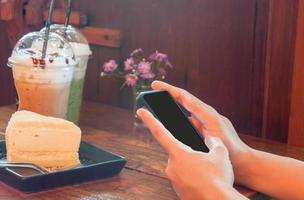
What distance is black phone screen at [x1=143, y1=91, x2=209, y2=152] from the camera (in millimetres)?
1038

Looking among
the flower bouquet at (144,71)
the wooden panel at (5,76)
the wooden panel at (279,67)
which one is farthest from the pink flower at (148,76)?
the wooden panel at (5,76)

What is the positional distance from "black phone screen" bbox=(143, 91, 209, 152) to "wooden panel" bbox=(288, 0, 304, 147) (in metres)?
0.43

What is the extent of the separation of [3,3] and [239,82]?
0.86m

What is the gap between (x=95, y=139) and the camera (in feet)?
4.59

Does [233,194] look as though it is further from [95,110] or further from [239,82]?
[95,110]

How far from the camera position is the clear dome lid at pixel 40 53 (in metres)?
1.32

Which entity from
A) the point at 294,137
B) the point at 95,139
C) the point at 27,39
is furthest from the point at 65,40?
the point at 294,137

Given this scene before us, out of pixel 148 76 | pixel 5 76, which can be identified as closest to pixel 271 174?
pixel 148 76

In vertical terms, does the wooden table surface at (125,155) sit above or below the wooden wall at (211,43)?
below

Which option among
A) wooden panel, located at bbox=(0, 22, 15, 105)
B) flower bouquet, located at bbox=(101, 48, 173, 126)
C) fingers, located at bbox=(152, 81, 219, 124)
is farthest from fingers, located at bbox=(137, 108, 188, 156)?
wooden panel, located at bbox=(0, 22, 15, 105)

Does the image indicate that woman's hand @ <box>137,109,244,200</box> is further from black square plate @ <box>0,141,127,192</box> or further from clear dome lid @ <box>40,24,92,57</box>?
clear dome lid @ <box>40,24,92,57</box>

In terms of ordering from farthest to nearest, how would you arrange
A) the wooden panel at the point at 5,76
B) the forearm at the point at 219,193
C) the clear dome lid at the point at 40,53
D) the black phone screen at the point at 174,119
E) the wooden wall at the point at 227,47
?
the wooden panel at the point at 5,76 < the wooden wall at the point at 227,47 < the clear dome lid at the point at 40,53 < the black phone screen at the point at 174,119 < the forearm at the point at 219,193

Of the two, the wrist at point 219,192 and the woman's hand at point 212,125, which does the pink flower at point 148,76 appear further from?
the wrist at point 219,192

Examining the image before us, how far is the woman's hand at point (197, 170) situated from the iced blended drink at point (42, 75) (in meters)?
0.43
